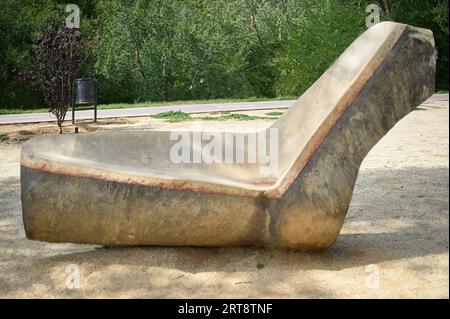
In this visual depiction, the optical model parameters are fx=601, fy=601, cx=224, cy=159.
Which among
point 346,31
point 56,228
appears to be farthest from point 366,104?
→ point 346,31

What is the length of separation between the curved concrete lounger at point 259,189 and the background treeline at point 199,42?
15910 millimetres

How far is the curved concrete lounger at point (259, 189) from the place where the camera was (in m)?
3.52

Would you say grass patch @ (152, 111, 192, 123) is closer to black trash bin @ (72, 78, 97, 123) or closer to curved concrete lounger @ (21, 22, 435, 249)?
black trash bin @ (72, 78, 97, 123)

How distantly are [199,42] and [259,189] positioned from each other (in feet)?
73.0

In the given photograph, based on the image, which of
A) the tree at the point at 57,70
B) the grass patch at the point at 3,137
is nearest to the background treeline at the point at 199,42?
the tree at the point at 57,70

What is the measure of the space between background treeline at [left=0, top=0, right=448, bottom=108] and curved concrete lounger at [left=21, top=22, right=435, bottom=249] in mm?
15910

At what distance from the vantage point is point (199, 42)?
25250 mm

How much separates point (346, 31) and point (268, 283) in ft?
56.7

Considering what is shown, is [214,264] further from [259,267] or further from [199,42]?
[199,42]

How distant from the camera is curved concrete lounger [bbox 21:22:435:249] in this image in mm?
3520

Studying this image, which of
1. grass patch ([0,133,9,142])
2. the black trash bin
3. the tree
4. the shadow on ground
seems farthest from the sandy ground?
the black trash bin

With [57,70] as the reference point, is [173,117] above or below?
below

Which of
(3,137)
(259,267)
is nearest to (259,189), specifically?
(259,267)

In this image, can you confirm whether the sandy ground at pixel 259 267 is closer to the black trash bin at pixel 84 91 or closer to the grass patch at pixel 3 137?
the grass patch at pixel 3 137
